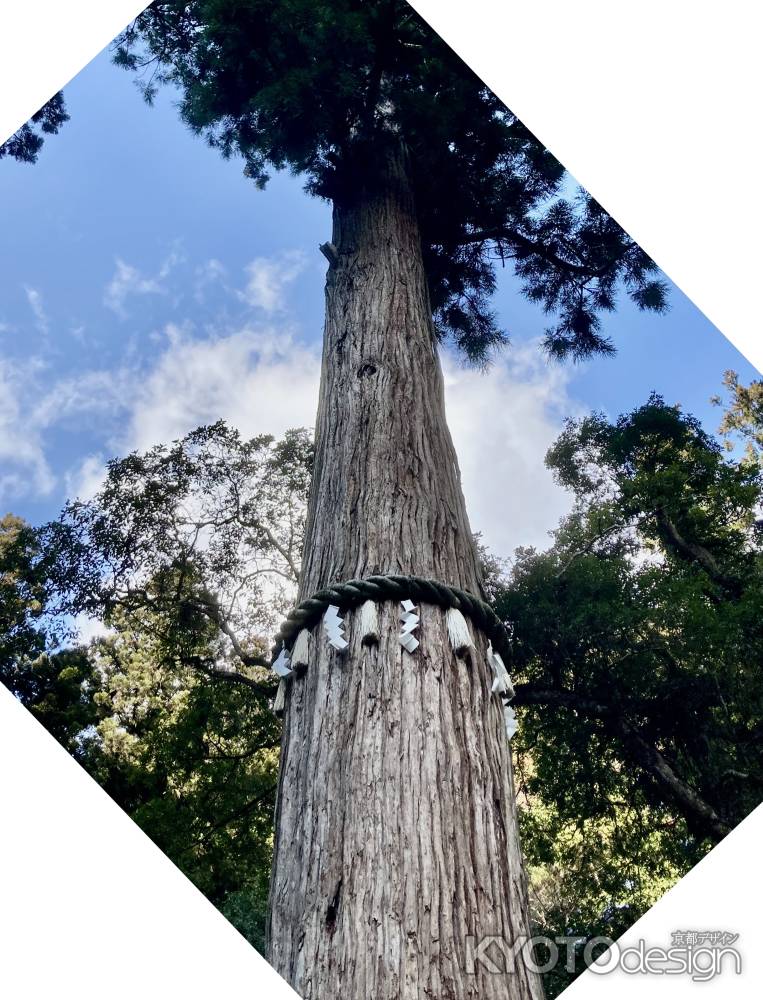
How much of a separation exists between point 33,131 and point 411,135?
208 centimetres

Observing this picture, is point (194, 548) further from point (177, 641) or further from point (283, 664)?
point (283, 664)

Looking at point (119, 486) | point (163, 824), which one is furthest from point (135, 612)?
point (163, 824)

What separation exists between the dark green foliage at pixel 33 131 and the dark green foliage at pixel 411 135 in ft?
1.37

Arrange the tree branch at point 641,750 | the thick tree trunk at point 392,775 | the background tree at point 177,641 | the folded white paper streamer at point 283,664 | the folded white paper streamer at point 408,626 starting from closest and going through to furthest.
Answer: the thick tree trunk at point 392,775 → the folded white paper streamer at point 408,626 → the folded white paper streamer at point 283,664 → the background tree at point 177,641 → the tree branch at point 641,750

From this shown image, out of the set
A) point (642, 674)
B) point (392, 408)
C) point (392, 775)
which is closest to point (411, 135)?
point (392, 408)

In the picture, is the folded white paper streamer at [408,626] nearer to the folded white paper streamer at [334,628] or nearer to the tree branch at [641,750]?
the folded white paper streamer at [334,628]

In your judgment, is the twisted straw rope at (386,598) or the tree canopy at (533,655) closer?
the twisted straw rope at (386,598)

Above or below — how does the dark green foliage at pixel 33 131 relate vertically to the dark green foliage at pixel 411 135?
above

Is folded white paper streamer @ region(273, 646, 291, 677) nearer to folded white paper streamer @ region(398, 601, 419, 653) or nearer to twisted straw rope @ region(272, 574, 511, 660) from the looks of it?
twisted straw rope @ region(272, 574, 511, 660)

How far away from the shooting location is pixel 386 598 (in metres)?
1.51

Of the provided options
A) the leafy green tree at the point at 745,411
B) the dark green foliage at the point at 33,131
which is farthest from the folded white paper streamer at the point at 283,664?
the dark green foliage at the point at 33,131

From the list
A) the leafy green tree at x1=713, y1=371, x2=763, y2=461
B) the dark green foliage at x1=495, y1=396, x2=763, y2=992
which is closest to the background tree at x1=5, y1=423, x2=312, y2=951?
the dark green foliage at x1=495, y1=396, x2=763, y2=992

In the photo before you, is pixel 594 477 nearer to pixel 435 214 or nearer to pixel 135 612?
pixel 435 214

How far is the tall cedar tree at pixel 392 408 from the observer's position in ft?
3.71
